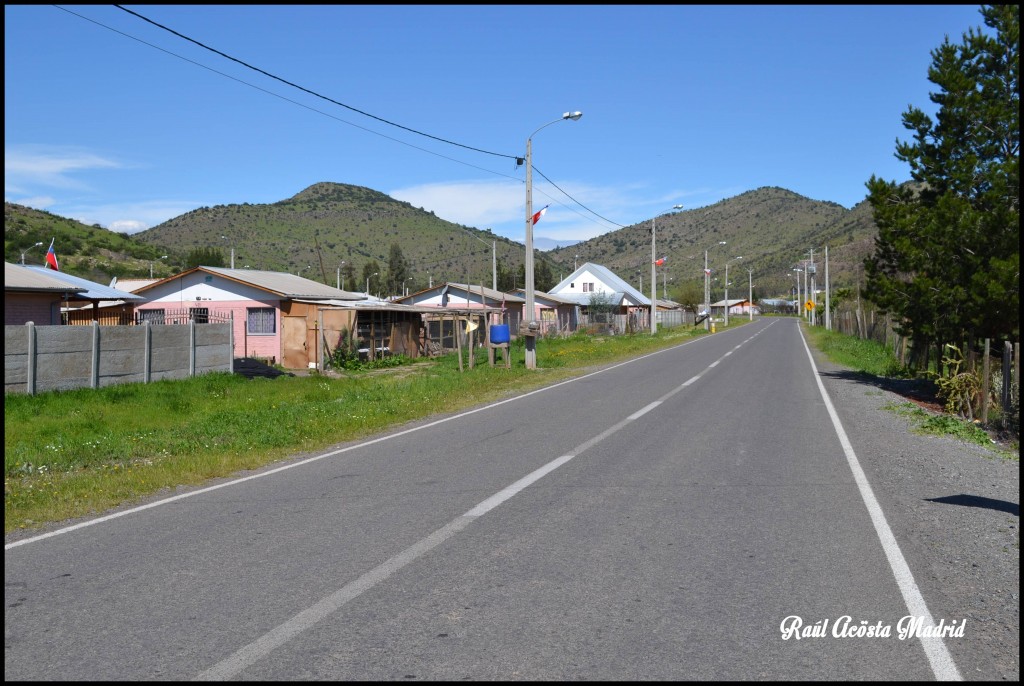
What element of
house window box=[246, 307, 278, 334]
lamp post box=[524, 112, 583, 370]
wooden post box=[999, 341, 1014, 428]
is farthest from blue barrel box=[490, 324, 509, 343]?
wooden post box=[999, 341, 1014, 428]

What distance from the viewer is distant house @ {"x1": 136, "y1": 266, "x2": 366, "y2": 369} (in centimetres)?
3247

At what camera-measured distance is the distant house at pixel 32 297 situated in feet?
77.5

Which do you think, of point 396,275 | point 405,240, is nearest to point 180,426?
point 396,275

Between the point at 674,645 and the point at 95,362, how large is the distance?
1912cm

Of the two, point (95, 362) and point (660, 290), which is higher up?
point (660, 290)

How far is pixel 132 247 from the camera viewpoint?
289 feet

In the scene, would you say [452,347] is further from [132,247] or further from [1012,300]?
[132,247]

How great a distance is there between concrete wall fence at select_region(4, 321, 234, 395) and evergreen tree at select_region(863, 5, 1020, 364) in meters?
18.4

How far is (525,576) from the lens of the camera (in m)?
5.78

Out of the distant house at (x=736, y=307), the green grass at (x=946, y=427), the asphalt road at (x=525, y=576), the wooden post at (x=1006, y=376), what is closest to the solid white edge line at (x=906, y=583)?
the asphalt road at (x=525, y=576)

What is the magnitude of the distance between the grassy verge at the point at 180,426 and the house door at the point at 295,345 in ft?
18.6

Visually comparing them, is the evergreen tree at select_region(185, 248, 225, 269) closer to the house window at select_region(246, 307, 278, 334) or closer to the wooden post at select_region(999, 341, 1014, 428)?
the house window at select_region(246, 307, 278, 334)

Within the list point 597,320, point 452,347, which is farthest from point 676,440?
point 597,320
